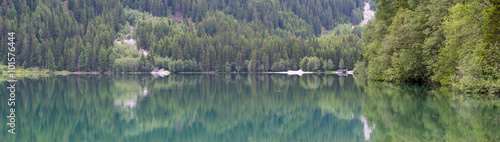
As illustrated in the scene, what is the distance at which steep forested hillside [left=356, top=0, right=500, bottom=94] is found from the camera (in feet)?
79.1

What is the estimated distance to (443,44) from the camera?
33125 mm

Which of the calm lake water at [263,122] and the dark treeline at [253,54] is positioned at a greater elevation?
the dark treeline at [253,54]

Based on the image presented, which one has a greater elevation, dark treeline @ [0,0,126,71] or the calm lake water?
dark treeline @ [0,0,126,71]

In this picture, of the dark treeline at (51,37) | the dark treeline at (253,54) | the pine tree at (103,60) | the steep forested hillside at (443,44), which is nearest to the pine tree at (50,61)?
the dark treeline at (51,37)

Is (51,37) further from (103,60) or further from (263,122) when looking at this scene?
(263,122)

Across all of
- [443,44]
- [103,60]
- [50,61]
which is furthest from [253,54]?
[443,44]

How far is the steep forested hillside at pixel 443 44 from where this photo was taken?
24.1 meters

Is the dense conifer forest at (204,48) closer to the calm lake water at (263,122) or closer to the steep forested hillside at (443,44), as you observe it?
the steep forested hillside at (443,44)

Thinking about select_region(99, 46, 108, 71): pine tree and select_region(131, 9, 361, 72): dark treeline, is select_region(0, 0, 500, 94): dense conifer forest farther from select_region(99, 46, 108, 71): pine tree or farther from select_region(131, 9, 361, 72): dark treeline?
select_region(131, 9, 361, 72): dark treeline

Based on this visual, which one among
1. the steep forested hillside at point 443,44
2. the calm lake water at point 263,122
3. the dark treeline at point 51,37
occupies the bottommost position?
the calm lake water at point 263,122

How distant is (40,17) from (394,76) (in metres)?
173

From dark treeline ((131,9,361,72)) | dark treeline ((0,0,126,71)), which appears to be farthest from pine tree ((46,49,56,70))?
dark treeline ((131,9,361,72))

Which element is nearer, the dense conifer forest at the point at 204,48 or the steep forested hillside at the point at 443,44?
the steep forested hillside at the point at 443,44

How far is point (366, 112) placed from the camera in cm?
1927
